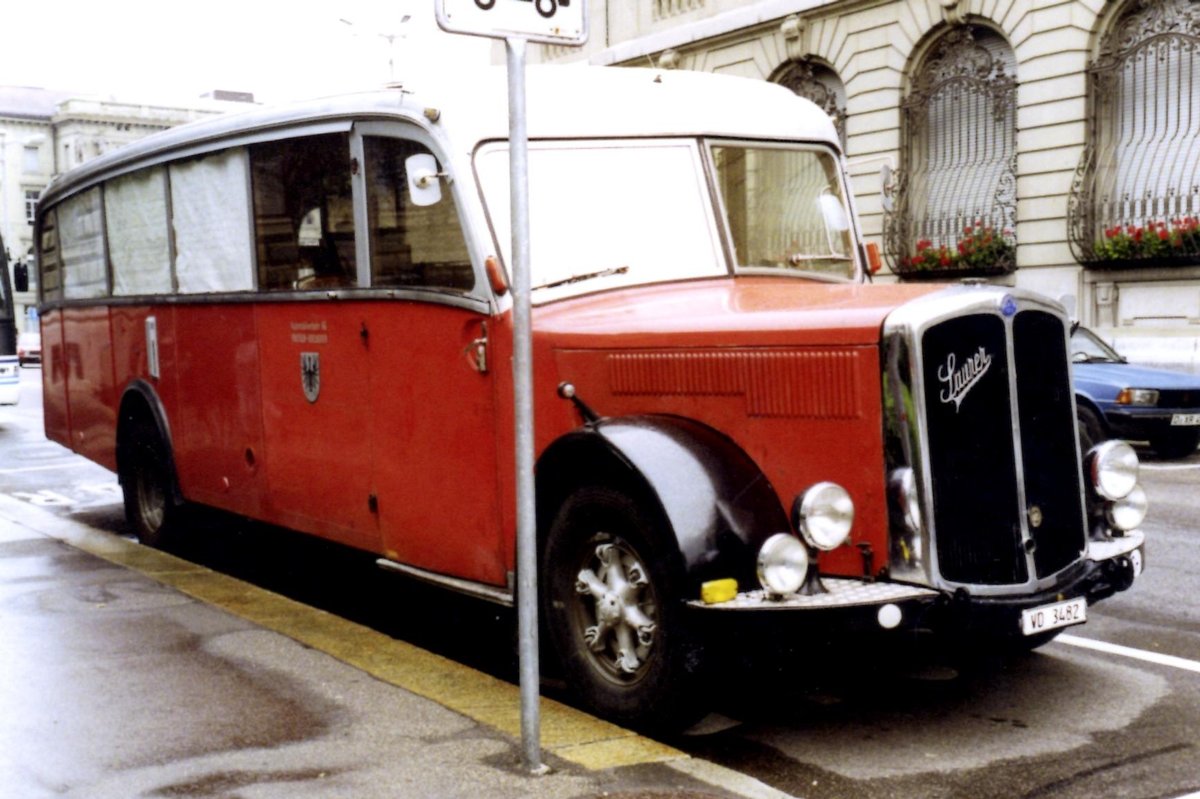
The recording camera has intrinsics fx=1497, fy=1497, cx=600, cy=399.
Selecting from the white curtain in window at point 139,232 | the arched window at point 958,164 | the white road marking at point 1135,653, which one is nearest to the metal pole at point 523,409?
the white road marking at point 1135,653

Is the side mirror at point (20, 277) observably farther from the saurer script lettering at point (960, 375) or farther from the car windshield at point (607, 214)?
the saurer script lettering at point (960, 375)

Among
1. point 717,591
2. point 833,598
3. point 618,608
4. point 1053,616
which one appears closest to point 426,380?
point 618,608

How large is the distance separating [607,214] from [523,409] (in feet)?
6.30

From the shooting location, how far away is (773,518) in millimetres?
5160

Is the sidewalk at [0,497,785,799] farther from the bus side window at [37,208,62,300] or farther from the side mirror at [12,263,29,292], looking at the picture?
the side mirror at [12,263,29,292]

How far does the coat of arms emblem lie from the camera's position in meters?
7.42

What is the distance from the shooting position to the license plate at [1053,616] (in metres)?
5.14

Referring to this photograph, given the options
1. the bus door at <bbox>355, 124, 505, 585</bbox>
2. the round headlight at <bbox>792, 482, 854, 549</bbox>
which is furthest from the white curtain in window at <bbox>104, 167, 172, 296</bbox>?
the round headlight at <bbox>792, 482, 854, 549</bbox>

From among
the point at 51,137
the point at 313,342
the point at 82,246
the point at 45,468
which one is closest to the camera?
Result: the point at 313,342

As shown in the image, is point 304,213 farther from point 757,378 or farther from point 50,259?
point 50,259

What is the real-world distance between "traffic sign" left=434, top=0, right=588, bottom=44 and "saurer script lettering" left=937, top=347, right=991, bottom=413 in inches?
65.5

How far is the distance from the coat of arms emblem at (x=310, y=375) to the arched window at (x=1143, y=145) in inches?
674

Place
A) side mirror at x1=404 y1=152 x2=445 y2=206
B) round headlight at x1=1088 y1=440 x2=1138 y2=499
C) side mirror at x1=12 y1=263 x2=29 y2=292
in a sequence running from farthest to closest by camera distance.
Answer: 1. side mirror at x1=12 y1=263 x2=29 y2=292
2. side mirror at x1=404 y1=152 x2=445 y2=206
3. round headlight at x1=1088 y1=440 x2=1138 y2=499

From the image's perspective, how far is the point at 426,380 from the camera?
6555mm
